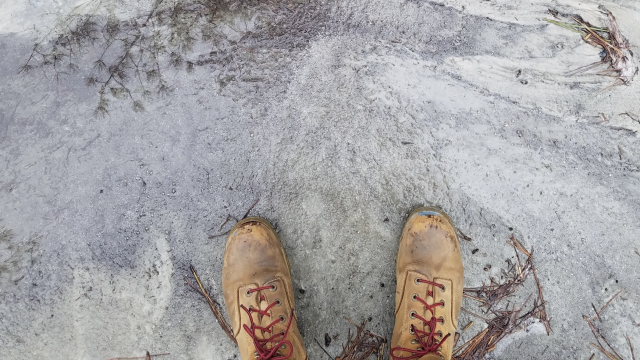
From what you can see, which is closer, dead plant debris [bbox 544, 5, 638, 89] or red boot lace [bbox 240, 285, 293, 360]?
red boot lace [bbox 240, 285, 293, 360]

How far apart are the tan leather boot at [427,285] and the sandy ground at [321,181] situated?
79 mm

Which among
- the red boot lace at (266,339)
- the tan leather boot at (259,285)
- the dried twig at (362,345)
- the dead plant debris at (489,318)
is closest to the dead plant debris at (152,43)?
the tan leather boot at (259,285)

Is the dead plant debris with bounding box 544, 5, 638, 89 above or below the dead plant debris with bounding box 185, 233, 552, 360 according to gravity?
above

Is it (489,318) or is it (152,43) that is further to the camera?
(152,43)

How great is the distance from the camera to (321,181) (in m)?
1.81

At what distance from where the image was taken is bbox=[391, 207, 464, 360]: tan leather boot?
5.73 ft

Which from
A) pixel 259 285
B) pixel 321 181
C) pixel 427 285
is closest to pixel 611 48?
pixel 427 285

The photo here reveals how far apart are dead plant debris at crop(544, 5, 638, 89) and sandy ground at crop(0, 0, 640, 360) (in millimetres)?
48

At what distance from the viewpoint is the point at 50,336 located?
1.73m

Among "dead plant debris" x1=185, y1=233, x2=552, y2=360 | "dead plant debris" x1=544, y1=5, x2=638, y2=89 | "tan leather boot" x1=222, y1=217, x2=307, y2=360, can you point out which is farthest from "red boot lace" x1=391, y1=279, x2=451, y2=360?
"dead plant debris" x1=544, y1=5, x2=638, y2=89

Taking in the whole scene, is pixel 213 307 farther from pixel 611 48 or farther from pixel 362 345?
pixel 611 48

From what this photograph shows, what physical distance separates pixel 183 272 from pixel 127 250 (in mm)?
310

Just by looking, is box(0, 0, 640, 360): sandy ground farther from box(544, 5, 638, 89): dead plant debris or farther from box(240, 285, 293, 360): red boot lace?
box(240, 285, 293, 360): red boot lace

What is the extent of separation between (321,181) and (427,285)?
0.77 meters
